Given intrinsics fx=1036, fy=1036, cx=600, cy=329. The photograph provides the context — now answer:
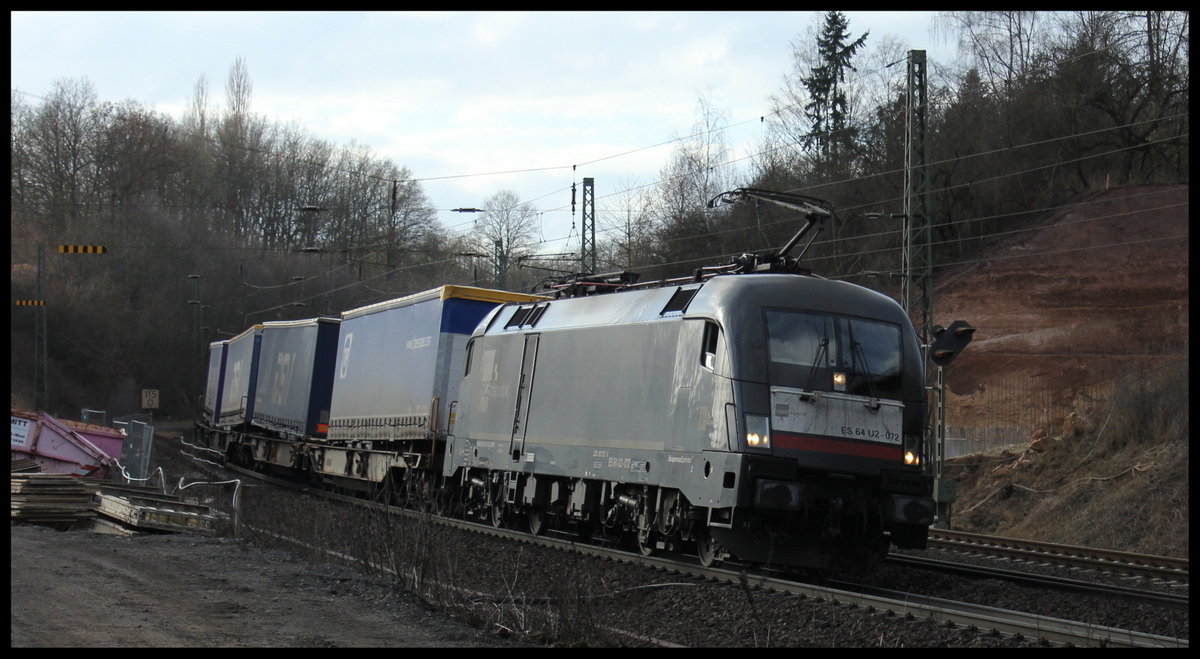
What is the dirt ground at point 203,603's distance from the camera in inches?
296

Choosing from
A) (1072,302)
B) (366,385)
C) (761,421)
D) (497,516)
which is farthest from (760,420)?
(1072,302)

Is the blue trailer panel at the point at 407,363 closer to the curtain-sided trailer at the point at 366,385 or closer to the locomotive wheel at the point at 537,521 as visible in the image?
the curtain-sided trailer at the point at 366,385

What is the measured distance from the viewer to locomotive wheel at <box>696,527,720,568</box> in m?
11.5

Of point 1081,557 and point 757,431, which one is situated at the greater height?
point 757,431

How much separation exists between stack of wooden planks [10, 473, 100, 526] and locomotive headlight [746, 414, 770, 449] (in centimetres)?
1162

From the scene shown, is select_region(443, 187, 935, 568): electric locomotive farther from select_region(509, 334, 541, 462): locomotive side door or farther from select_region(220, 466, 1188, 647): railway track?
select_region(509, 334, 541, 462): locomotive side door

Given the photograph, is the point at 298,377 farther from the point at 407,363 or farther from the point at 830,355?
the point at 830,355

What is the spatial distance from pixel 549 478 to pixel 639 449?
2.66 metres

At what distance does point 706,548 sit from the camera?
1173 cm

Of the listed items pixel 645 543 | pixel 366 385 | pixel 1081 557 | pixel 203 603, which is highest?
pixel 366 385

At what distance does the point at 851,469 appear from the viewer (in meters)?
10.7

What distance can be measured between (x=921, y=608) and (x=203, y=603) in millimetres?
6154

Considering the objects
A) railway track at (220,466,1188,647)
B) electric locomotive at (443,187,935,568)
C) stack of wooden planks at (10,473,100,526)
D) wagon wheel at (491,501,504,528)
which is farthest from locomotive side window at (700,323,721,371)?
stack of wooden planks at (10,473,100,526)

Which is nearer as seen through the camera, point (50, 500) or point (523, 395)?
point (523, 395)
